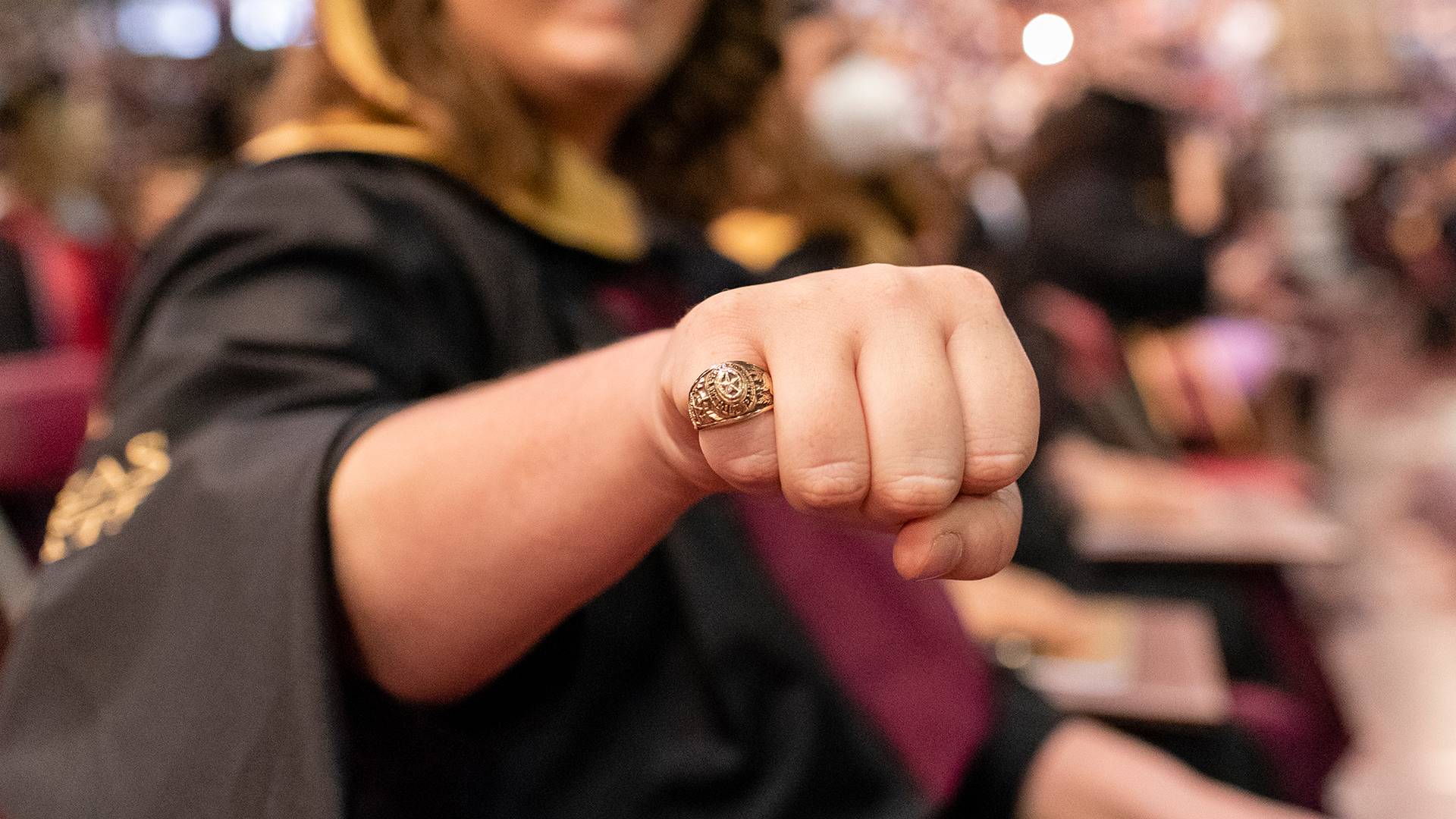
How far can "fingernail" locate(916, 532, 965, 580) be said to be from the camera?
0.84 feet

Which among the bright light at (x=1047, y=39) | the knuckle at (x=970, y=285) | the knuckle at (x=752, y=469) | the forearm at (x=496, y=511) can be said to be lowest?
the bright light at (x=1047, y=39)

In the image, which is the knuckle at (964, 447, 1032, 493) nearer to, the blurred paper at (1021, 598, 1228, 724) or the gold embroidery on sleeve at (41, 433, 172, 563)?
the gold embroidery on sleeve at (41, 433, 172, 563)

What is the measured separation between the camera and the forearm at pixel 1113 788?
621mm

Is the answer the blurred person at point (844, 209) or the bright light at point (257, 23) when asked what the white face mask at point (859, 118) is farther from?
the bright light at point (257, 23)

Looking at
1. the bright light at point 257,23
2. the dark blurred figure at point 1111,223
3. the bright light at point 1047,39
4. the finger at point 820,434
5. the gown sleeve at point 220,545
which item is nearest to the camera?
the finger at point 820,434

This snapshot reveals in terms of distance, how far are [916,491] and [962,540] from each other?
2 centimetres

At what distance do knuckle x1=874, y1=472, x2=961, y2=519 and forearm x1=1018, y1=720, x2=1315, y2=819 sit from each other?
47 cm

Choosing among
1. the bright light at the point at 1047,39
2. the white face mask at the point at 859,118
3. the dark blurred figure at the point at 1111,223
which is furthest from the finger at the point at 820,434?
the bright light at the point at 1047,39

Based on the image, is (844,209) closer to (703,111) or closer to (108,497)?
(703,111)

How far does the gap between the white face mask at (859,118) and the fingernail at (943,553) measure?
3.21 feet

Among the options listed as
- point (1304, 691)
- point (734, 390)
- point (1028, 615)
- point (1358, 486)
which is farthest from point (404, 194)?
point (1358, 486)

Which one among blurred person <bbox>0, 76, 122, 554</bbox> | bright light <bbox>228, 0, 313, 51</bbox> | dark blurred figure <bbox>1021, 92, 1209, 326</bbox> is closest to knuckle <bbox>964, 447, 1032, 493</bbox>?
blurred person <bbox>0, 76, 122, 554</bbox>

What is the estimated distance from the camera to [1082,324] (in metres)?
1.79

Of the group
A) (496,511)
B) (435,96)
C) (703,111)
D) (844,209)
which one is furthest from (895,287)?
(844,209)
